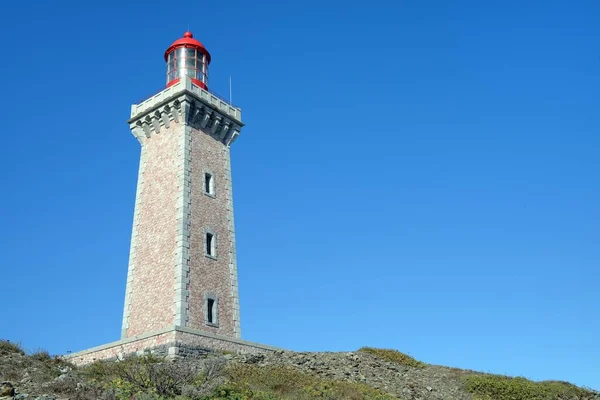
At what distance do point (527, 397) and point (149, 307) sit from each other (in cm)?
1542

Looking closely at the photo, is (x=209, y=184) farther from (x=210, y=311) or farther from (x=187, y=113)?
(x=210, y=311)

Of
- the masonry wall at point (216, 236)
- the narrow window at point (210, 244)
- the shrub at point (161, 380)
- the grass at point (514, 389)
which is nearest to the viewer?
the shrub at point (161, 380)

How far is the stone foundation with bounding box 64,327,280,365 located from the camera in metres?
24.2

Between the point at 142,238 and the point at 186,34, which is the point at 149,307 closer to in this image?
the point at 142,238

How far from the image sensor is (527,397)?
82.1 ft

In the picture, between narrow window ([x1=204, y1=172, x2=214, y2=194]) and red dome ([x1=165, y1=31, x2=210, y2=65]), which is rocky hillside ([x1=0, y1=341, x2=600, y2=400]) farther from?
red dome ([x1=165, y1=31, x2=210, y2=65])

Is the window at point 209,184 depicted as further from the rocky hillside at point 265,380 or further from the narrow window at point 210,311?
the rocky hillside at point 265,380

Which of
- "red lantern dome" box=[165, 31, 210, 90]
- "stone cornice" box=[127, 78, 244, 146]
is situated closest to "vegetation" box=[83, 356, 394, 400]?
"stone cornice" box=[127, 78, 244, 146]

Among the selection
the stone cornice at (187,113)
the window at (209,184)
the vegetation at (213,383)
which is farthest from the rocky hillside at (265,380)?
the stone cornice at (187,113)

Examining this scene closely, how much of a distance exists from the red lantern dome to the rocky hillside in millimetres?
15600

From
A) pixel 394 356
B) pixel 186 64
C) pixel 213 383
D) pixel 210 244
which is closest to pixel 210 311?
pixel 210 244

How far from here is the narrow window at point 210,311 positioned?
91.5 ft

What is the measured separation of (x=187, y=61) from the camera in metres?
33.9

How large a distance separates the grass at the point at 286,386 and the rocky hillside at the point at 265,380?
0.08ft
